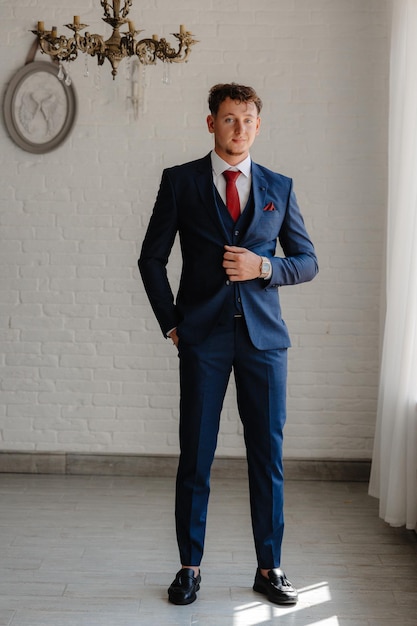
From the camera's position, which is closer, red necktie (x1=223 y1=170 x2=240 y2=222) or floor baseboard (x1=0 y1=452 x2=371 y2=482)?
red necktie (x1=223 y1=170 x2=240 y2=222)

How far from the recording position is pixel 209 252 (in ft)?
9.42

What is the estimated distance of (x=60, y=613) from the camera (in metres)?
2.85

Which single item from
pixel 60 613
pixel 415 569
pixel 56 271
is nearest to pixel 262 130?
pixel 56 271

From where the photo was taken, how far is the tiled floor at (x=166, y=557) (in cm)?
287

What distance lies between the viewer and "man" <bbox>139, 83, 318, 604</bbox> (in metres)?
2.84

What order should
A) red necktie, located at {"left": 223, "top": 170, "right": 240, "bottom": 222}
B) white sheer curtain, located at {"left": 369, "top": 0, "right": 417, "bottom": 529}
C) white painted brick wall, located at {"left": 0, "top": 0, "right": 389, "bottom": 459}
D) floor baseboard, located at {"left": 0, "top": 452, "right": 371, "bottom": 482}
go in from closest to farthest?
red necktie, located at {"left": 223, "top": 170, "right": 240, "bottom": 222} < white sheer curtain, located at {"left": 369, "top": 0, "right": 417, "bottom": 529} < white painted brick wall, located at {"left": 0, "top": 0, "right": 389, "bottom": 459} < floor baseboard, located at {"left": 0, "top": 452, "right": 371, "bottom": 482}

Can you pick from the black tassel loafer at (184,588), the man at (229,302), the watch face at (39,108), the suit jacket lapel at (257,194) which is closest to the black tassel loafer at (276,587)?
the man at (229,302)

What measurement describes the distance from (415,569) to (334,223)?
6.35 feet

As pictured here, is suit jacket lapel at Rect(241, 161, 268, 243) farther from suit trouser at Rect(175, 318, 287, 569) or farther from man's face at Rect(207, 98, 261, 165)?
suit trouser at Rect(175, 318, 287, 569)

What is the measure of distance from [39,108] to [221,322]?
7.16 feet

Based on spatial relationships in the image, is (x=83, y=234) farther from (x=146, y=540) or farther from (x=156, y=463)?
(x=146, y=540)

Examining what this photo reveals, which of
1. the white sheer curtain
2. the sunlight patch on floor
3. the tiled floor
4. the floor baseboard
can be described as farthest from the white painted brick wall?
the sunlight patch on floor

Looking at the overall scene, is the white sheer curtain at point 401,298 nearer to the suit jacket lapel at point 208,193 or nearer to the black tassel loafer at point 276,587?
the black tassel loafer at point 276,587

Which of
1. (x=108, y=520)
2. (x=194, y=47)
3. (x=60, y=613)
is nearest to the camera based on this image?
(x=60, y=613)
